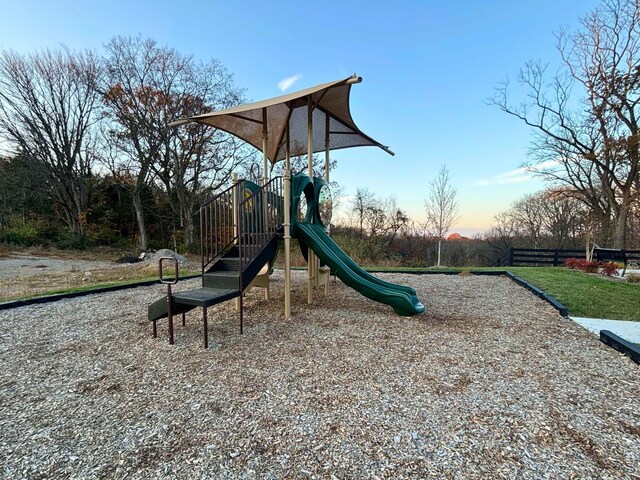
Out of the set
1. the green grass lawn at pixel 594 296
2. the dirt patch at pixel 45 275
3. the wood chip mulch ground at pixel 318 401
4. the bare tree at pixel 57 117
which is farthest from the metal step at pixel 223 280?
the bare tree at pixel 57 117

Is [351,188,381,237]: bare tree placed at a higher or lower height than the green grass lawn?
higher

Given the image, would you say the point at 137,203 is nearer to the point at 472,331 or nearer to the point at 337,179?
the point at 337,179

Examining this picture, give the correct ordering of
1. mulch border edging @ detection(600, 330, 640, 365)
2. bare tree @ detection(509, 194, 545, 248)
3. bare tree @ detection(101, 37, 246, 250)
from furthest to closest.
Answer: bare tree @ detection(509, 194, 545, 248) < bare tree @ detection(101, 37, 246, 250) < mulch border edging @ detection(600, 330, 640, 365)

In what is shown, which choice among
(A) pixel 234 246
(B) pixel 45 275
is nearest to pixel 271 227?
(A) pixel 234 246

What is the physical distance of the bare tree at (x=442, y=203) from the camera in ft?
40.3

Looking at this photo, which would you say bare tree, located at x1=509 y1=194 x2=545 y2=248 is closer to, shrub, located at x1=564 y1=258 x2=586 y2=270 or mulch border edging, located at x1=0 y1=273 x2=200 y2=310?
shrub, located at x1=564 y1=258 x2=586 y2=270

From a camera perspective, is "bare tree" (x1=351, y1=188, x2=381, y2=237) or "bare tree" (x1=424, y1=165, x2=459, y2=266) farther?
"bare tree" (x1=351, y1=188, x2=381, y2=237)

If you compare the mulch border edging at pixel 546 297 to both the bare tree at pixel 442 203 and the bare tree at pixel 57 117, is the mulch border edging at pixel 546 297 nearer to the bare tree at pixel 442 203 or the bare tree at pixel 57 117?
the bare tree at pixel 442 203

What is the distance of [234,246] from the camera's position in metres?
4.10

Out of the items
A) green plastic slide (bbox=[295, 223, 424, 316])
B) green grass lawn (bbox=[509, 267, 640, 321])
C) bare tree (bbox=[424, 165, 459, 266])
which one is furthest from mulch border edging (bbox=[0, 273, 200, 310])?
bare tree (bbox=[424, 165, 459, 266])

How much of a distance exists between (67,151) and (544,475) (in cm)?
2013

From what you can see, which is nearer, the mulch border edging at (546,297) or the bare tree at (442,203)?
the mulch border edging at (546,297)

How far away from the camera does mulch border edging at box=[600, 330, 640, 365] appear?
272 cm

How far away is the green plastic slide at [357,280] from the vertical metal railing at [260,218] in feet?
1.39
